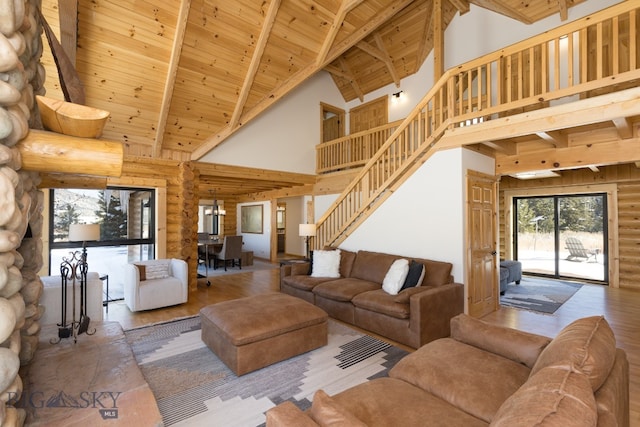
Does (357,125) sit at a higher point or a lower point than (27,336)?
higher

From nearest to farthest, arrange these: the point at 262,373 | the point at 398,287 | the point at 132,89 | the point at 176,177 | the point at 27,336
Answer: the point at 27,336 < the point at 262,373 < the point at 398,287 < the point at 132,89 < the point at 176,177

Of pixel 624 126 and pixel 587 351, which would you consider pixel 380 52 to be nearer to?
pixel 624 126

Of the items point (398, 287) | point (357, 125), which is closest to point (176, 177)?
point (398, 287)

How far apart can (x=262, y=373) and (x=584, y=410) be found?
2.37 m

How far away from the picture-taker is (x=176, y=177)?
220 inches

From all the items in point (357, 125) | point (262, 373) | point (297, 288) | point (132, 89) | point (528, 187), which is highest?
point (357, 125)

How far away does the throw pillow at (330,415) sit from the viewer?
107 centimetres

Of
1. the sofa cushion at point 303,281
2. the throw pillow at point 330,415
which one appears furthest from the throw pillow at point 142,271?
the throw pillow at point 330,415

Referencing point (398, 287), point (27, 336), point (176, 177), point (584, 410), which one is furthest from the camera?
point (176, 177)

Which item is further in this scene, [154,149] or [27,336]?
[154,149]

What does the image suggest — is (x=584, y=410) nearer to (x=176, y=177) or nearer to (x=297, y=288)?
(x=297, y=288)

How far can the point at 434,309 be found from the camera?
3289 millimetres

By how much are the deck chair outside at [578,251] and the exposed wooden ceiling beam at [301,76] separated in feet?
20.6

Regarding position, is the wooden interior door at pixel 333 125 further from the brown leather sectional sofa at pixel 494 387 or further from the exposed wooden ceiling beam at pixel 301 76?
the brown leather sectional sofa at pixel 494 387
